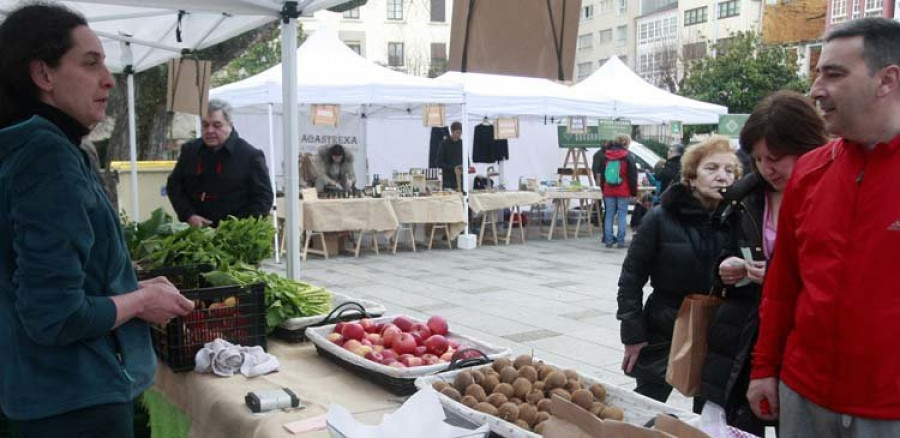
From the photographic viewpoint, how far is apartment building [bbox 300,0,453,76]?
4988 centimetres

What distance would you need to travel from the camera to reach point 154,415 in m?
3.04

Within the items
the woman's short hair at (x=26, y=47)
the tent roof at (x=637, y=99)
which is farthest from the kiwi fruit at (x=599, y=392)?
the tent roof at (x=637, y=99)

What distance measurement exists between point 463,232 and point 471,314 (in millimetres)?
4729

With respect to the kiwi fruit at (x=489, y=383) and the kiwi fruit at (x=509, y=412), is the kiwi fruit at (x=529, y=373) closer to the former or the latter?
the kiwi fruit at (x=489, y=383)

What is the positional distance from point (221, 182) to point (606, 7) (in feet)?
188

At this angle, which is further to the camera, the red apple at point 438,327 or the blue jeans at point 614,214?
the blue jeans at point 614,214

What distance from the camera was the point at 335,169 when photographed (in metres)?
11.4

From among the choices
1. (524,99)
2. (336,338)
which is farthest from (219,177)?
(524,99)

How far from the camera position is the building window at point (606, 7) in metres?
57.7

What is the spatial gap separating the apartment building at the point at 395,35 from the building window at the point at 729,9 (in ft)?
55.6

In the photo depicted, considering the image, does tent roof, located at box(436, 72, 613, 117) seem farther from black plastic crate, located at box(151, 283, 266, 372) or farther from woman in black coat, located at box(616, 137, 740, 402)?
black plastic crate, located at box(151, 283, 266, 372)

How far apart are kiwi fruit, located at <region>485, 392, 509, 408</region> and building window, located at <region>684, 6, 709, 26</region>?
162ft

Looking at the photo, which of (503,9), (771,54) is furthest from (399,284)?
(771,54)

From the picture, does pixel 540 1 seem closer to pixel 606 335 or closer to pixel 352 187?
pixel 606 335
